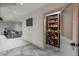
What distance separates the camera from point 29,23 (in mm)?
2637

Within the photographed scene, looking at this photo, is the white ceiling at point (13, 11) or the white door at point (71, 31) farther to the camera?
the white ceiling at point (13, 11)

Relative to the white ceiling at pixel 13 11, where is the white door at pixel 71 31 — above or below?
below

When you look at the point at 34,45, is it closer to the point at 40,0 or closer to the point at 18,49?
the point at 18,49

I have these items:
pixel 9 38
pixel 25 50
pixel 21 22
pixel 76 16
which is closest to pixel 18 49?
pixel 25 50

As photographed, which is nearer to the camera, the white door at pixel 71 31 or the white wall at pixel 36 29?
the white door at pixel 71 31

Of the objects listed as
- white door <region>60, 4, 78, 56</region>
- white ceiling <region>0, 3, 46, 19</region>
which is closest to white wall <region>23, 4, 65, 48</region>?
white ceiling <region>0, 3, 46, 19</region>

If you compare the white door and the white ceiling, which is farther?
the white ceiling

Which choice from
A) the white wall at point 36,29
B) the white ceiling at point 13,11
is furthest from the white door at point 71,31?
the white wall at point 36,29

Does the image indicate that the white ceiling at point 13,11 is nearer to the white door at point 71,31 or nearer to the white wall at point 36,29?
the white wall at point 36,29

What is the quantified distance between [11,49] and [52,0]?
1.71m

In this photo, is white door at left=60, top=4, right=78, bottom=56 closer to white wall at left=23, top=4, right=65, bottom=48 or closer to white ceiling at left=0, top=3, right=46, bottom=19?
white ceiling at left=0, top=3, right=46, bottom=19

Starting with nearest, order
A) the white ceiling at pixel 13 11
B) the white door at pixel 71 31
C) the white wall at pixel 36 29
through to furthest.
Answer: the white door at pixel 71 31, the white ceiling at pixel 13 11, the white wall at pixel 36 29

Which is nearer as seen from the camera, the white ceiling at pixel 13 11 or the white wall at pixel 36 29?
the white ceiling at pixel 13 11

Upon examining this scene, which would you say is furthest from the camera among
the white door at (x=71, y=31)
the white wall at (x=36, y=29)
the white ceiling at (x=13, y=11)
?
the white wall at (x=36, y=29)
